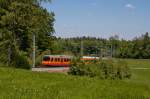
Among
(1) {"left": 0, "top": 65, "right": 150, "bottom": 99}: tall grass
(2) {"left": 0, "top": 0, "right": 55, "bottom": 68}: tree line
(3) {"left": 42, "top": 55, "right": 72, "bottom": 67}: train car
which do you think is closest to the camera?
(1) {"left": 0, "top": 65, "right": 150, "bottom": 99}: tall grass

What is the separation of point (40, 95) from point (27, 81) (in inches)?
141

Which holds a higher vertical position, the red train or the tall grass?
the red train

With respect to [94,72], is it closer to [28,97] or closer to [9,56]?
[9,56]

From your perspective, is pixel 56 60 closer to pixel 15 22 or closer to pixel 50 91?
pixel 15 22

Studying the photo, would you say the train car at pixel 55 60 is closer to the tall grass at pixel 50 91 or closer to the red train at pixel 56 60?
the red train at pixel 56 60

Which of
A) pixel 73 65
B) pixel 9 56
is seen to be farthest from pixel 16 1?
pixel 73 65

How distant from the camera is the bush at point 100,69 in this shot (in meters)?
34.1

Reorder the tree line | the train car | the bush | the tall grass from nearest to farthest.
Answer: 1. the tall grass
2. the bush
3. the tree line
4. the train car

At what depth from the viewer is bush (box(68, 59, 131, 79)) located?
3406 centimetres

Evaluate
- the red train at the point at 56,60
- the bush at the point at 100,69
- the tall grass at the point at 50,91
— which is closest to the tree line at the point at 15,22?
the bush at the point at 100,69

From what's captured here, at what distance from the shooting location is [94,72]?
34.1m

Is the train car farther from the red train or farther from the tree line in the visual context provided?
the tree line

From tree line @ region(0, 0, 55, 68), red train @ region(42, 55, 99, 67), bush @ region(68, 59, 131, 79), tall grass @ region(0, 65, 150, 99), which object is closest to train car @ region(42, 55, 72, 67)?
red train @ region(42, 55, 99, 67)

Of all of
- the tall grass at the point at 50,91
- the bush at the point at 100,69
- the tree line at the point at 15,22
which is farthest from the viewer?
the tree line at the point at 15,22
